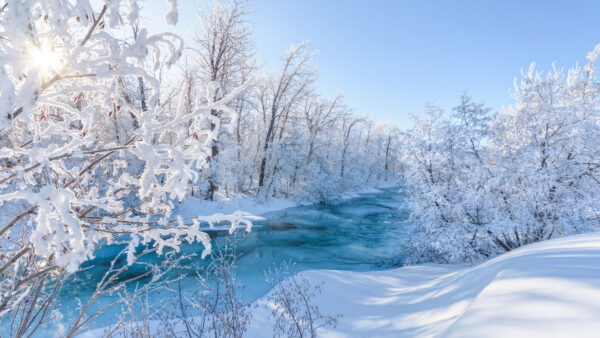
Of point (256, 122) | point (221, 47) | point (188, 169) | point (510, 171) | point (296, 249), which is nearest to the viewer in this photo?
point (188, 169)

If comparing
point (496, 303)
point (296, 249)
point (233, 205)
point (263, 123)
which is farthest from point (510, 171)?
point (263, 123)

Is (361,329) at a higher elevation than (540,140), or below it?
below

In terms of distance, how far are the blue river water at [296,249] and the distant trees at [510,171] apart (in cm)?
149

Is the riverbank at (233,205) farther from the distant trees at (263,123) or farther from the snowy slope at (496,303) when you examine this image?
the snowy slope at (496,303)

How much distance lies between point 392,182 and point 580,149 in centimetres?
3973

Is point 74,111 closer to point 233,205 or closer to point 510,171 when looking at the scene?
point 510,171

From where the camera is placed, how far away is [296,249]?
9.97 meters

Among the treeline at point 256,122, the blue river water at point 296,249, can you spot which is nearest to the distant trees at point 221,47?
→ the treeline at point 256,122

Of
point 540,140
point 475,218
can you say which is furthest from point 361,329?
point 540,140

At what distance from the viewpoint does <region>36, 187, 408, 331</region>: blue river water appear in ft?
20.8

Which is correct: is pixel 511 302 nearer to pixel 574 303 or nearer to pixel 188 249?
pixel 574 303

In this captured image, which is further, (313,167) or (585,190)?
(313,167)

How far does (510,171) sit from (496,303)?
22.3ft

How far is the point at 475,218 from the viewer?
7.20m
